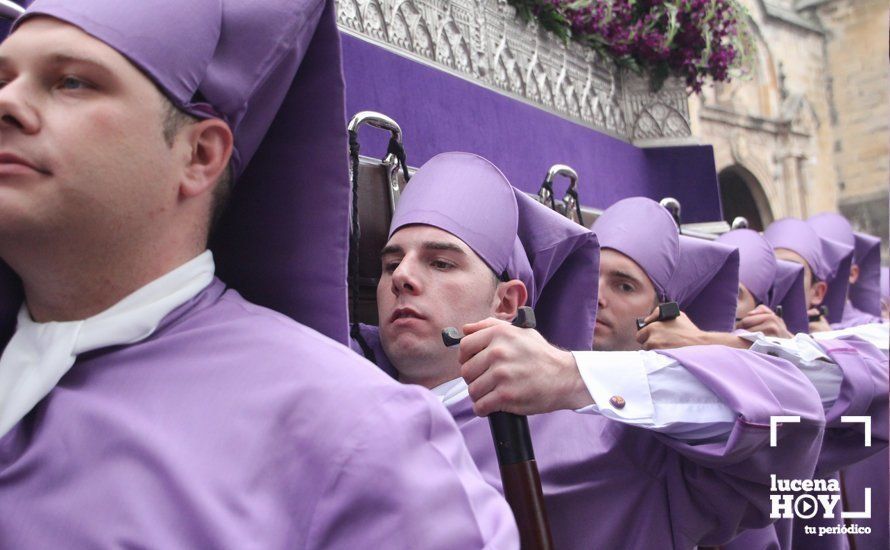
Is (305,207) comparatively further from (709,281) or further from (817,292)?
(817,292)

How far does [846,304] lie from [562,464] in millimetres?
4642

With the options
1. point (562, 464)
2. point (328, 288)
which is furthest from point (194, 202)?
point (562, 464)

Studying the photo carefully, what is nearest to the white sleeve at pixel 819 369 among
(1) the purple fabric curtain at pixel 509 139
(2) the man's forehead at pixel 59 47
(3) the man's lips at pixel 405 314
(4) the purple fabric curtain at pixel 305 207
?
(3) the man's lips at pixel 405 314

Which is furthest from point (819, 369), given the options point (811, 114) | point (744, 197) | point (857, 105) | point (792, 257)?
point (857, 105)

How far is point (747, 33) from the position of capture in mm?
6629

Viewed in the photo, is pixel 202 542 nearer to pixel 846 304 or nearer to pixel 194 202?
pixel 194 202

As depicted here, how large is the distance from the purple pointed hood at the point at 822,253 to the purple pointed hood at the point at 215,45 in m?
4.78

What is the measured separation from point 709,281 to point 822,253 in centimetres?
237

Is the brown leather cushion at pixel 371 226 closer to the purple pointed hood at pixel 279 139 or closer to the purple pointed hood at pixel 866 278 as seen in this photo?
the purple pointed hood at pixel 279 139

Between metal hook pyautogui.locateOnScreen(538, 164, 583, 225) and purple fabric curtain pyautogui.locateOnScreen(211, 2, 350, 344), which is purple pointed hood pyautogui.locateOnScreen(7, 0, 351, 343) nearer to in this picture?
purple fabric curtain pyautogui.locateOnScreen(211, 2, 350, 344)

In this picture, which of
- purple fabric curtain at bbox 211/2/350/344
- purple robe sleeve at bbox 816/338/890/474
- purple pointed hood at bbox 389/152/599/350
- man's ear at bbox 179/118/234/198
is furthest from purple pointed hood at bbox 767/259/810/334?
man's ear at bbox 179/118/234/198

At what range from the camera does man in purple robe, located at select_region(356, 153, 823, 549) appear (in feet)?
7.24

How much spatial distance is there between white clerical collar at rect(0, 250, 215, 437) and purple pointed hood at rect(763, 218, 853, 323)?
4938 mm

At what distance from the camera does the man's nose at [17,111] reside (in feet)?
4.19
